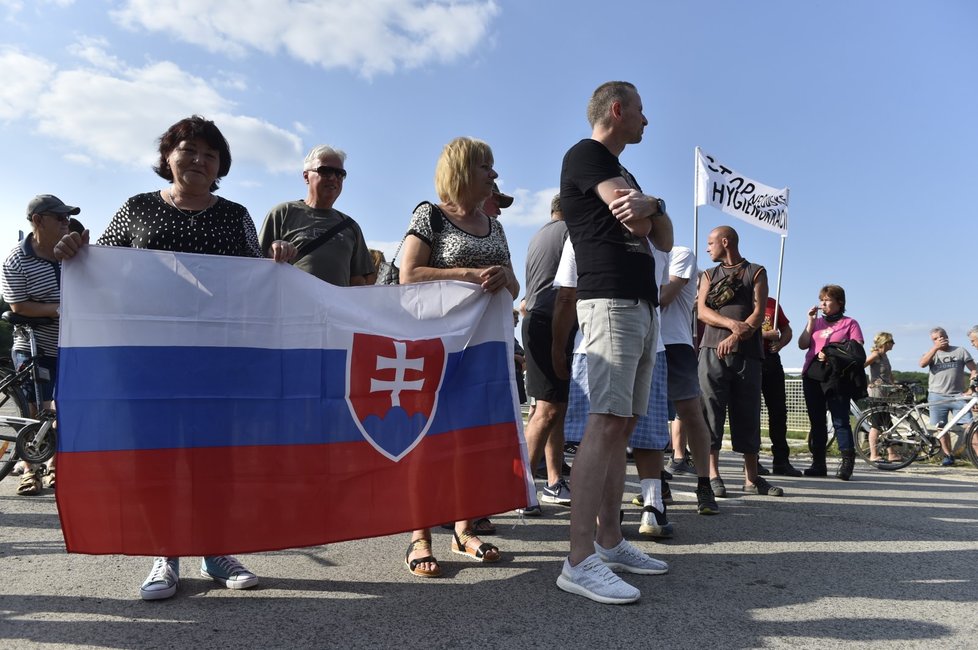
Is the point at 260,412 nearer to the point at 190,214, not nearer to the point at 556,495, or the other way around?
the point at 190,214

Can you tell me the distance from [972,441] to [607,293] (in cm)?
809

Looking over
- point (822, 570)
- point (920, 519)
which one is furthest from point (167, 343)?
point (920, 519)

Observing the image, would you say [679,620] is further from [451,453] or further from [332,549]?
[332,549]

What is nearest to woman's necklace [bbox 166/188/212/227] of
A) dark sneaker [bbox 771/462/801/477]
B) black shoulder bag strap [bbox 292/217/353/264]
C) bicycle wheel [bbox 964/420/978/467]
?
black shoulder bag strap [bbox 292/217/353/264]

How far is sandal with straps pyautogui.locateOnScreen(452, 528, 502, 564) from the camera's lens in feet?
11.1

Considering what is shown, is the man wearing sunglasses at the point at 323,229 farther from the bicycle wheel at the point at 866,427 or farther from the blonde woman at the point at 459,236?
the bicycle wheel at the point at 866,427

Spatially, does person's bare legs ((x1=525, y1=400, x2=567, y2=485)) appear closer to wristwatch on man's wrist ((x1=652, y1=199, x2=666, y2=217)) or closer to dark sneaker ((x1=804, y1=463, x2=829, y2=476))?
wristwatch on man's wrist ((x1=652, y1=199, x2=666, y2=217))

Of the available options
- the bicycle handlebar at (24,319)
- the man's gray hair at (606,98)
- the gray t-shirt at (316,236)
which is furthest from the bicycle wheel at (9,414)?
the man's gray hair at (606,98)

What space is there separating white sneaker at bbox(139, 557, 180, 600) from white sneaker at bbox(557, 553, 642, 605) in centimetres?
159

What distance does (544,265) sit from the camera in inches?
191

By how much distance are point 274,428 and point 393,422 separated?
0.52 m

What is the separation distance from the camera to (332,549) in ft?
11.7

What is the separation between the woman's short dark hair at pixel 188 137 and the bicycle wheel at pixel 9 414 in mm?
3122

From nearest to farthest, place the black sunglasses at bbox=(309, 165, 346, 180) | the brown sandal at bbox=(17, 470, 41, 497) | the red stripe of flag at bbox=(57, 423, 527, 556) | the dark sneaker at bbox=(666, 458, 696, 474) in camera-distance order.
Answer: the red stripe of flag at bbox=(57, 423, 527, 556) < the black sunglasses at bbox=(309, 165, 346, 180) < the brown sandal at bbox=(17, 470, 41, 497) < the dark sneaker at bbox=(666, 458, 696, 474)
